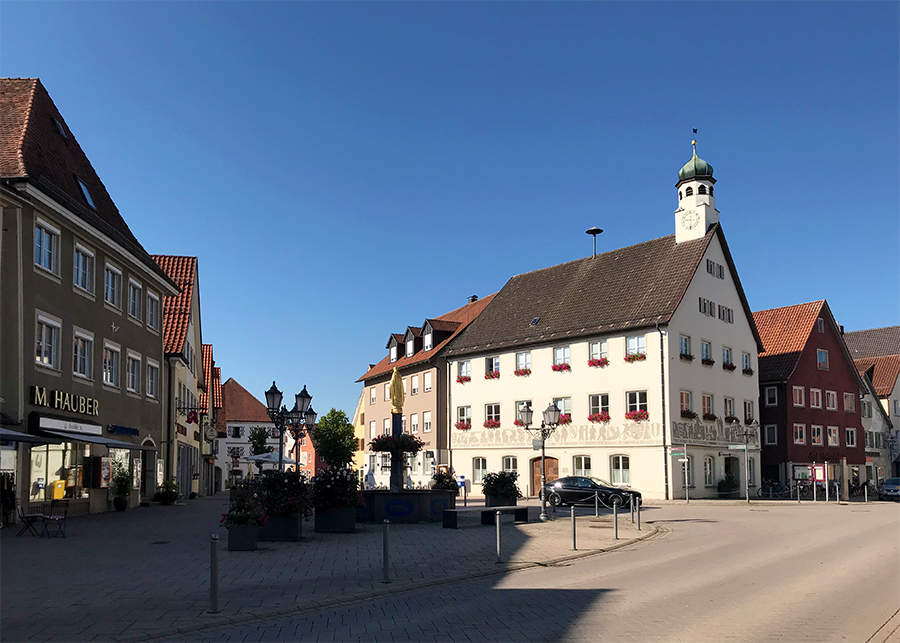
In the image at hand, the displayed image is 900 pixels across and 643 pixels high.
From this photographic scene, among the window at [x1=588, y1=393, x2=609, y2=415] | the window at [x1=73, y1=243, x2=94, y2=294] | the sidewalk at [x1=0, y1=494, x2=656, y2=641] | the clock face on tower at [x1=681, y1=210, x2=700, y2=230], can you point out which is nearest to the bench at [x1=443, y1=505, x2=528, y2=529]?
the sidewalk at [x1=0, y1=494, x2=656, y2=641]

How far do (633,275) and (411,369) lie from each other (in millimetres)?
18459

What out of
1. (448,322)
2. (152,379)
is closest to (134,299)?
(152,379)

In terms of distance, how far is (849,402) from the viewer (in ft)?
201

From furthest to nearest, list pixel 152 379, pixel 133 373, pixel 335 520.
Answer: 1. pixel 152 379
2. pixel 133 373
3. pixel 335 520

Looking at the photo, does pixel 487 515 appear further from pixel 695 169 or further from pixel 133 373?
pixel 695 169

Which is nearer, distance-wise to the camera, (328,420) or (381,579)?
(381,579)

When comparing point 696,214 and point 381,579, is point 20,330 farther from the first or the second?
point 696,214

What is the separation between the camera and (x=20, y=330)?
2350cm

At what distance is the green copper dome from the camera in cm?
4866

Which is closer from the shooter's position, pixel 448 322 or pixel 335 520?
pixel 335 520

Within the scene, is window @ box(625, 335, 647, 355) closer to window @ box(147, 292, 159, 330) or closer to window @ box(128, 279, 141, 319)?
window @ box(147, 292, 159, 330)

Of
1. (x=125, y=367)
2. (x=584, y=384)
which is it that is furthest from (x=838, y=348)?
(x=125, y=367)

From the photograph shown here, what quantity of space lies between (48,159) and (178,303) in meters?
18.0

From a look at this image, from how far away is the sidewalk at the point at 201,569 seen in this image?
34.1 feet
